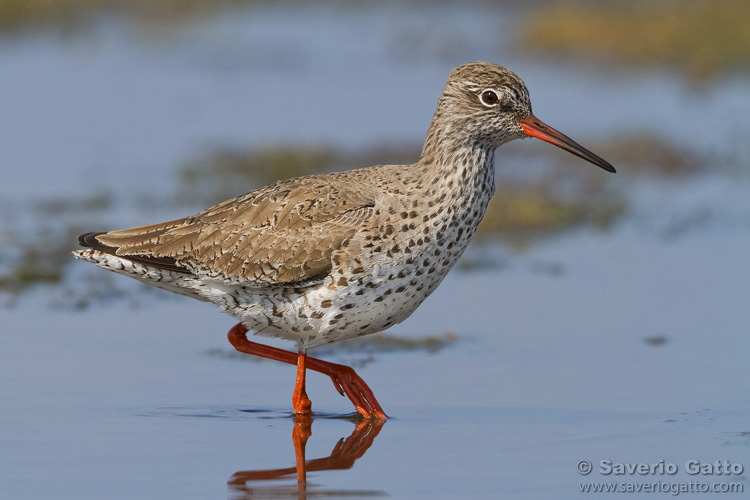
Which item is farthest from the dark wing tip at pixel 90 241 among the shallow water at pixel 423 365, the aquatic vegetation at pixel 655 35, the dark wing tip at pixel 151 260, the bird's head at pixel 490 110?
the aquatic vegetation at pixel 655 35

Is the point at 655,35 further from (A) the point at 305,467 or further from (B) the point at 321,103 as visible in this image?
(A) the point at 305,467

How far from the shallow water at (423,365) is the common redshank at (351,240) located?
680mm

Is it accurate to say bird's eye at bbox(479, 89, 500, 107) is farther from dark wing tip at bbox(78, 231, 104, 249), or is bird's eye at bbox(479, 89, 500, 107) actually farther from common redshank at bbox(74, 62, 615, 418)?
dark wing tip at bbox(78, 231, 104, 249)

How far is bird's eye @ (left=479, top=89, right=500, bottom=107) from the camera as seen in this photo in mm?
8195

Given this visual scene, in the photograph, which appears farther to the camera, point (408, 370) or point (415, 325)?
point (415, 325)

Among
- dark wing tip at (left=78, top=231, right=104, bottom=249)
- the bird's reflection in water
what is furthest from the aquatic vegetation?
the bird's reflection in water

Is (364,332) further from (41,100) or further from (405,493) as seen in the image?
(41,100)

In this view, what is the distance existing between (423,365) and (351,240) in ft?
6.17

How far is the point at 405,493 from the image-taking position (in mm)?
6883

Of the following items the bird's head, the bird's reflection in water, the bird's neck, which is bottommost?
the bird's reflection in water

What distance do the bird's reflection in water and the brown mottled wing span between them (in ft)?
3.26

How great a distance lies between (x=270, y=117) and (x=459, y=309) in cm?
870

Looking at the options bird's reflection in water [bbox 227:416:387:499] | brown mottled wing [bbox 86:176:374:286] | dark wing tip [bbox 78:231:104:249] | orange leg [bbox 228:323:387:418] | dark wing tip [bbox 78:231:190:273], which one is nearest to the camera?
bird's reflection in water [bbox 227:416:387:499]

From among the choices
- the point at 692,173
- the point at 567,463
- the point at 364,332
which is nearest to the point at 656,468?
the point at 567,463
